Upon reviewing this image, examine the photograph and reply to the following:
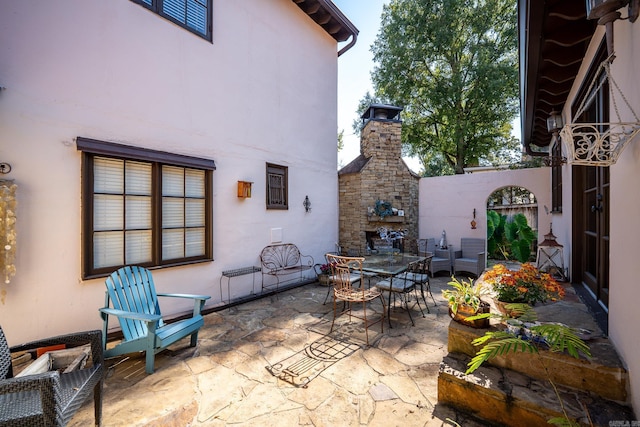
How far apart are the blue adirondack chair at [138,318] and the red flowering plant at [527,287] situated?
3.17m

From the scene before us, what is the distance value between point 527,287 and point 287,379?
7.67 feet

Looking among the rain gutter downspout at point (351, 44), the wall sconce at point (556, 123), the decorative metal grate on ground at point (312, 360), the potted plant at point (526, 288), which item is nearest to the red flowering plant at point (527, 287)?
the potted plant at point (526, 288)

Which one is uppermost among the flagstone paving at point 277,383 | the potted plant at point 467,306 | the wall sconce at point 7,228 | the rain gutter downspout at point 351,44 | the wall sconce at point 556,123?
the rain gutter downspout at point 351,44

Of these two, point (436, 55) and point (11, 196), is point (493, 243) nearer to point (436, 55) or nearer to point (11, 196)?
point (436, 55)

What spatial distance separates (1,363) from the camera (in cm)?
189

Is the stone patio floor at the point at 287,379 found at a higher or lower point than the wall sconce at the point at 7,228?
lower

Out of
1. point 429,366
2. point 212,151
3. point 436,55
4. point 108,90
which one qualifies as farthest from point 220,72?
point 436,55

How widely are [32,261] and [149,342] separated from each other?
1693 mm

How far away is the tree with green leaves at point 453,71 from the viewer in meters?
11.3

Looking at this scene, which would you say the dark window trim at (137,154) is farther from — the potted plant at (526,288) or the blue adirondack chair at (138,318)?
the potted plant at (526,288)

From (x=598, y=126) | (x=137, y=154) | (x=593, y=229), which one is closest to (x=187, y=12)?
(x=137, y=154)

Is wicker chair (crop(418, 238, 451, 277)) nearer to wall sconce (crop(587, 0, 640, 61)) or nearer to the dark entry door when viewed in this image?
the dark entry door

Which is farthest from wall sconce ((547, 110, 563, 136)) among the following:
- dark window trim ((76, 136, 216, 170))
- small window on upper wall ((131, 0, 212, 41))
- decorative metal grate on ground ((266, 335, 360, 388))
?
small window on upper wall ((131, 0, 212, 41))

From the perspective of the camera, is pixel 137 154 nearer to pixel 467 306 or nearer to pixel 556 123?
pixel 467 306
